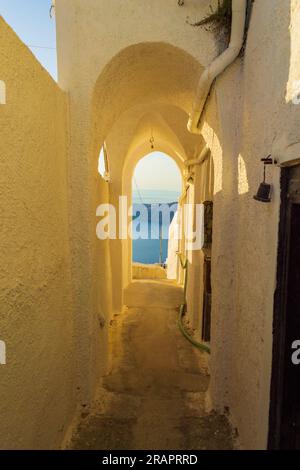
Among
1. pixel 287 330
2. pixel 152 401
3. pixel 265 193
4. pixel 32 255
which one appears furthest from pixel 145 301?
pixel 265 193

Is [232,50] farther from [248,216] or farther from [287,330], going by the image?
[287,330]

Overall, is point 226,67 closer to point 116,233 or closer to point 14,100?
point 14,100

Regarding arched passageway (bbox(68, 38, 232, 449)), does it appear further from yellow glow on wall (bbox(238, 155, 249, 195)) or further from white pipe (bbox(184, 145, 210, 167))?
yellow glow on wall (bbox(238, 155, 249, 195))

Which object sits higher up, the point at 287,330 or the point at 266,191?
the point at 266,191

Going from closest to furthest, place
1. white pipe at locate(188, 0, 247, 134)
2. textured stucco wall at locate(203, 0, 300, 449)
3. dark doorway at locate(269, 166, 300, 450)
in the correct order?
dark doorway at locate(269, 166, 300, 450) < textured stucco wall at locate(203, 0, 300, 449) < white pipe at locate(188, 0, 247, 134)

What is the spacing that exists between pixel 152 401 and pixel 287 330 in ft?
7.73

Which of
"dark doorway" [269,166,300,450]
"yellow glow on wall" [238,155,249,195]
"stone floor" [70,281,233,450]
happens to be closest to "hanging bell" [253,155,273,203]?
"dark doorway" [269,166,300,450]

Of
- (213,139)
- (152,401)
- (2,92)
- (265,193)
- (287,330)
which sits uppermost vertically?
(213,139)

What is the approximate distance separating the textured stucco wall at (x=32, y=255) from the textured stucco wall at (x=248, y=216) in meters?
1.74

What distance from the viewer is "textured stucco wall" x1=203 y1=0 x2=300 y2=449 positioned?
2.09 meters

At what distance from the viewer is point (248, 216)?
2.74m

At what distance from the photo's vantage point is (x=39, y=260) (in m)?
2.34

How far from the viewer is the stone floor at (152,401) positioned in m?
2.93

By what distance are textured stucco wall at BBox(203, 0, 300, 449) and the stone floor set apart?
1.26 ft
